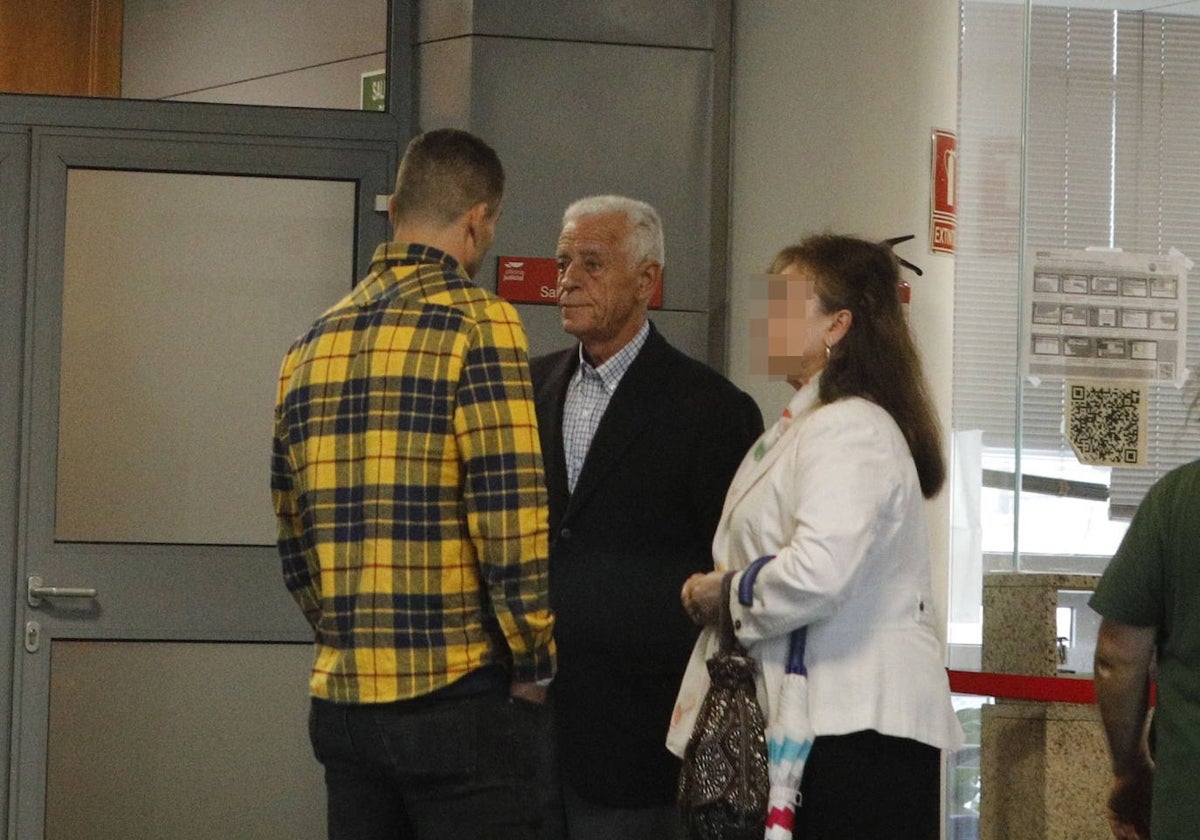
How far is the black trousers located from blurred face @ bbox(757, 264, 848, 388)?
2.17 ft

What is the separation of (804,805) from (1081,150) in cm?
245

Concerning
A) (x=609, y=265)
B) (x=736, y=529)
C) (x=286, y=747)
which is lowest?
(x=286, y=747)

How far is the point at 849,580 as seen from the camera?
258cm

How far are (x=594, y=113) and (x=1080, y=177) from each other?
5.11ft

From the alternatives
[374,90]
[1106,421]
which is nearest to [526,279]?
[374,90]

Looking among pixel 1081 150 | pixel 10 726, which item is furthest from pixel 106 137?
pixel 1081 150

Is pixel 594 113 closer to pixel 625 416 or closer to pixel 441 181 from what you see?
pixel 625 416

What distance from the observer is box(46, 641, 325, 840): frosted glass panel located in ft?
16.5

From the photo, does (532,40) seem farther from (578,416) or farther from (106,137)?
(578,416)

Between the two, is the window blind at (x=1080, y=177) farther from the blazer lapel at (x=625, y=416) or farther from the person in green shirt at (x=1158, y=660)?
the person in green shirt at (x=1158, y=660)

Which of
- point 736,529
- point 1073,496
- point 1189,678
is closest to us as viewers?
point 1189,678

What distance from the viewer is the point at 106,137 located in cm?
516

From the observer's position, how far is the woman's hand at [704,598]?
2768 mm

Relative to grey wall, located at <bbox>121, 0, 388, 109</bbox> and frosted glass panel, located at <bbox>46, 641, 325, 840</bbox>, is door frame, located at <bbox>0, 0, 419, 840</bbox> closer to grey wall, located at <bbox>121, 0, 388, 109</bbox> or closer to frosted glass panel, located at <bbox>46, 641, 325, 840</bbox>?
grey wall, located at <bbox>121, 0, 388, 109</bbox>
